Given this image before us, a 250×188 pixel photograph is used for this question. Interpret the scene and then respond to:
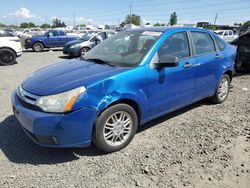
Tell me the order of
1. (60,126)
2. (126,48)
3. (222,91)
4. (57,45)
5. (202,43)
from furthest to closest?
(57,45)
(222,91)
(202,43)
(126,48)
(60,126)

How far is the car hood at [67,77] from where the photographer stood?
2.93 meters

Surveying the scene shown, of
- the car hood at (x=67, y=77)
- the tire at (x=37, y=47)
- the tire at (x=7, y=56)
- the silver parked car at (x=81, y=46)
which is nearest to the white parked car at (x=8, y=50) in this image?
the tire at (x=7, y=56)

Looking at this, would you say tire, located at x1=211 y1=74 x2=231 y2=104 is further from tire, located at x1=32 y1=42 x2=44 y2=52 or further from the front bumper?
tire, located at x1=32 y1=42 x2=44 y2=52

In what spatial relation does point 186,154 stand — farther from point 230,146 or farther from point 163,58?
point 163,58

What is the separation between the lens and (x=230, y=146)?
3498mm

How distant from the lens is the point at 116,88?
3031 mm

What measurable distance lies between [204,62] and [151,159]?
218cm

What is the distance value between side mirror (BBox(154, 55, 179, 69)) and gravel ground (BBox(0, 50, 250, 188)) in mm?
1111

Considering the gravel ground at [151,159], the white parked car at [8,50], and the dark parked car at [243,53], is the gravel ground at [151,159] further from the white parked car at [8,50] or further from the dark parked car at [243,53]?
the white parked car at [8,50]

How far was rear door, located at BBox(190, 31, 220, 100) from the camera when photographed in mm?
4266

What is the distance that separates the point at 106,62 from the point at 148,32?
0.93m

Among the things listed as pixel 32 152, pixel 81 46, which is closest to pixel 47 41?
pixel 81 46

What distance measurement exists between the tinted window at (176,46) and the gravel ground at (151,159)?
1214 mm

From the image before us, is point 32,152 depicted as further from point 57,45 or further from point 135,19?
point 135,19
